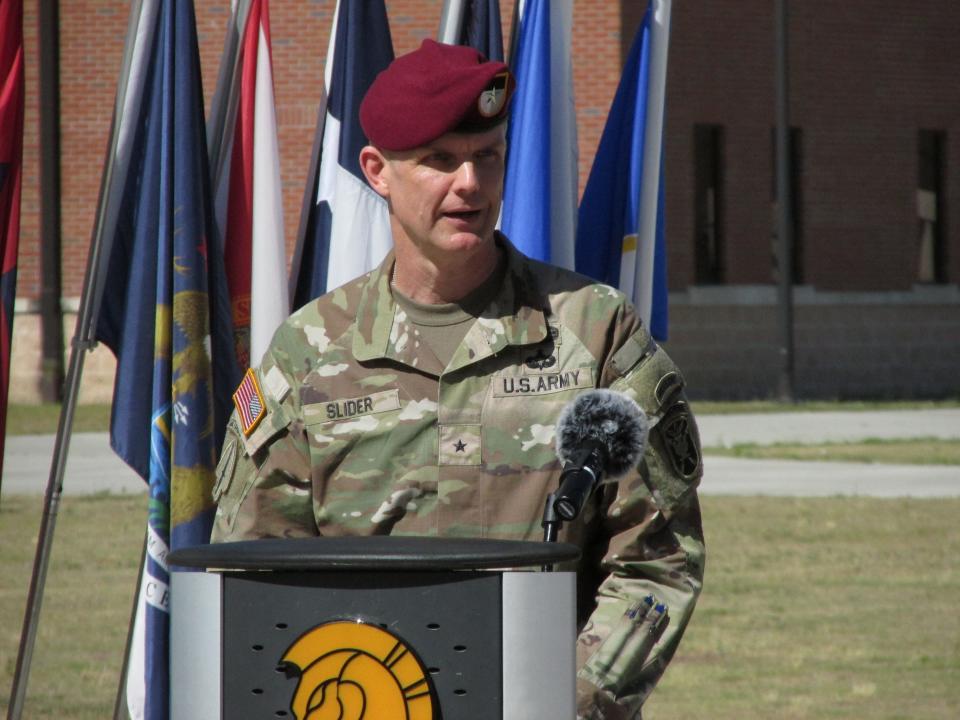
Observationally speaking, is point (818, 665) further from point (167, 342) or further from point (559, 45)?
point (167, 342)

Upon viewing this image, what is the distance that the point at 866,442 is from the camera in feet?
54.5

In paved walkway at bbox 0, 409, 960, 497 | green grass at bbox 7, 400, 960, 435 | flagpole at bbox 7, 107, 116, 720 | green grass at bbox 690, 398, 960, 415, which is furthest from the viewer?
green grass at bbox 690, 398, 960, 415

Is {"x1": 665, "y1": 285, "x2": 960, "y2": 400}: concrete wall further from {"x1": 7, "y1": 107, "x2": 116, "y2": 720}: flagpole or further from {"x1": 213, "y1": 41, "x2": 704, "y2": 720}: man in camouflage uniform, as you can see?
{"x1": 213, "y1": 41, "x2": 704, "y2": 720}: man in camouflage uniform

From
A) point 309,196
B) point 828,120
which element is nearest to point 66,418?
point 309,196

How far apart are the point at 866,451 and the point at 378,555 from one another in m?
14.1

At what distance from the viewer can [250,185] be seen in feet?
18.0

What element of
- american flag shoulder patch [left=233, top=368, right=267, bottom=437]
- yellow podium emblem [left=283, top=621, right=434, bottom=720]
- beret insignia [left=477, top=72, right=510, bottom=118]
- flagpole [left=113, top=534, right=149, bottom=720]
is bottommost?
flagpole [left=113, top=534, right=149, bottom=720]

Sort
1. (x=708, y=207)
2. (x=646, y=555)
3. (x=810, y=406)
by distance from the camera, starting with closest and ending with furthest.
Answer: (x=646, y=555) → (x=810, y=406) → (x=708, y=207)

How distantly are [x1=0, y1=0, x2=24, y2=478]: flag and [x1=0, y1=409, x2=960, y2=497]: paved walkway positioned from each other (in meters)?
7.79

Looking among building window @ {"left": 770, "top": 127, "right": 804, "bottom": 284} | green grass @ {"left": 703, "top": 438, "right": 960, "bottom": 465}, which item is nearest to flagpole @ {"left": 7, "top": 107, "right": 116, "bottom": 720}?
green grass @ {"left": 703, "top": 438, "right": 960, "bottom": 465}

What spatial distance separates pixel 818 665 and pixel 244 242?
3449 millimetres

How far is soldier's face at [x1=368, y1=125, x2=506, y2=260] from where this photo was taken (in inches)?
106

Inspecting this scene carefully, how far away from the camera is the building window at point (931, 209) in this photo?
2678 cm

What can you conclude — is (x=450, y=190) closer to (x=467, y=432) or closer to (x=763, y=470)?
(x=467, y=432)
